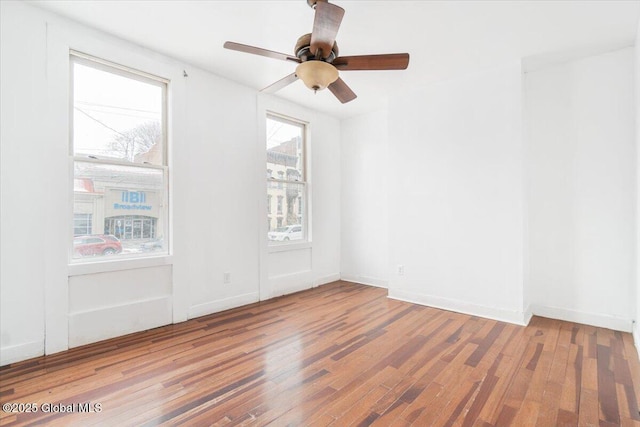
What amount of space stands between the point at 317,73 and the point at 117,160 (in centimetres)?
221

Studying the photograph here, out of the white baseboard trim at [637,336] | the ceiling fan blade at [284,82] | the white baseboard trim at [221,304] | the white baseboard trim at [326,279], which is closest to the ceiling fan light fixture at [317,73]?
the ceiling fan blade at [284,82]

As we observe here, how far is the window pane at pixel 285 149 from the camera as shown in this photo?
4641mm

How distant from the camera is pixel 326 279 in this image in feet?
17.7

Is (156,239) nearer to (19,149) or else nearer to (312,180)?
(19,149)

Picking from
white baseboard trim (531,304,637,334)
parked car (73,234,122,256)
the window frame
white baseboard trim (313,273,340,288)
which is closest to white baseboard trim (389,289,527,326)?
white baseboard trim (531,304,637,334)

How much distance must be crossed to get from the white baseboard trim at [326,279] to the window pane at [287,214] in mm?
754

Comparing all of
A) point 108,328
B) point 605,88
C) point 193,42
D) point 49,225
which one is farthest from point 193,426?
point 605,88

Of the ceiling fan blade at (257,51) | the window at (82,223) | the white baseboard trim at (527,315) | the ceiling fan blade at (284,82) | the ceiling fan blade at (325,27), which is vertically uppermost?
the ceiling fan blade at (257,51)

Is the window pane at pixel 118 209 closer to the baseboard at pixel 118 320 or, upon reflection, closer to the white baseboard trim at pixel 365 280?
the baseboard at pixel 118 320

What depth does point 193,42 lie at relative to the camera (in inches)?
123

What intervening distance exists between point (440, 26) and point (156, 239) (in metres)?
3.50

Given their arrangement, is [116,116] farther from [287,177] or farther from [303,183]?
[303,183]

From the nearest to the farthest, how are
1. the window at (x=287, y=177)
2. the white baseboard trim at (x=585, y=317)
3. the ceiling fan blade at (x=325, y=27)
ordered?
the ceiling fan blade at (x=325, y=27), the white baseboard trim at (x=585, y=317), the window at (x=287, y=177)

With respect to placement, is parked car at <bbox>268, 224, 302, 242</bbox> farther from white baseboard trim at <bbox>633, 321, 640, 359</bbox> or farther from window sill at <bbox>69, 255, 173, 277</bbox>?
white baseboard trim at <bbox>633, 321, 640, 359</bbox>
